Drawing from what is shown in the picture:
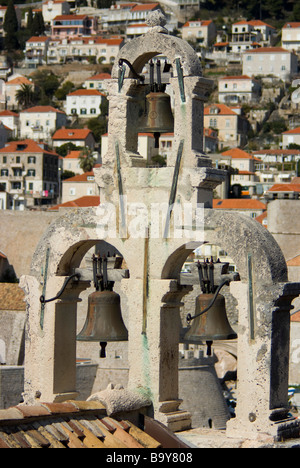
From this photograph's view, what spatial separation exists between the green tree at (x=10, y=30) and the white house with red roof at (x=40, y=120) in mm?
35063

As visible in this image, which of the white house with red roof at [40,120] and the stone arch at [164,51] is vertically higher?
the white house with red roof at [40,120]

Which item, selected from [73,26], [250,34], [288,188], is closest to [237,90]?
[250,34]

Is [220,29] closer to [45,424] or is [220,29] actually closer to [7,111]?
[7,111]

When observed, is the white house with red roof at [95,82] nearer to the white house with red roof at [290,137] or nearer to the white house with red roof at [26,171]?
the white house with red roof at [290,137]

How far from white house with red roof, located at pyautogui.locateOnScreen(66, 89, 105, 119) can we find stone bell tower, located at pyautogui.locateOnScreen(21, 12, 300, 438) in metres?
121

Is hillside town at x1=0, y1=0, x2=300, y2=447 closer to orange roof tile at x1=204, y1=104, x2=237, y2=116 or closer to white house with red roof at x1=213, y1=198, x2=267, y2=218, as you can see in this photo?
white house with red roof at x1=213, y1=198, x2=267, y2=218

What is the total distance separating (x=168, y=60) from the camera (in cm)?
960

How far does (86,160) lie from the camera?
10362 cm

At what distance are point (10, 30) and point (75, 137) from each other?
49211 mm

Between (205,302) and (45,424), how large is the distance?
6.09 feet

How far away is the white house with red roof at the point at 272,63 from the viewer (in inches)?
5502

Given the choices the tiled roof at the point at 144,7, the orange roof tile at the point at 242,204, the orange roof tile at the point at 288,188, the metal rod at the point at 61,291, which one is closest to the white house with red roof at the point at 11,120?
the tiled roof at the point at 144,7

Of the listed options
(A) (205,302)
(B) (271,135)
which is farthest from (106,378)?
(B) (271,135)

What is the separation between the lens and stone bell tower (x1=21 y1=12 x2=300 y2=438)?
879cm
